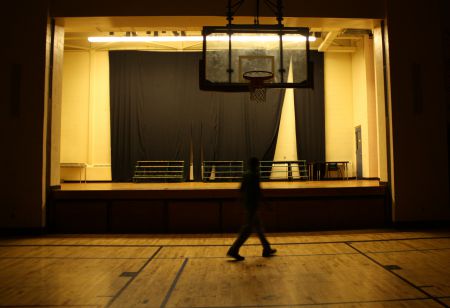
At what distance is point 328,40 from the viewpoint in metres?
11.3

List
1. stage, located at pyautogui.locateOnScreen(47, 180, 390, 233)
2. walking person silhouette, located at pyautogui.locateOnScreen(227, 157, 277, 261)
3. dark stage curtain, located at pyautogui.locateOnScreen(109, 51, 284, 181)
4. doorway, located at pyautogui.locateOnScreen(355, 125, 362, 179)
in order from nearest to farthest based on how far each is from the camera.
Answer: walking person silhouette, located at pyautogui.locateOnScreen(227, 157, 277, 261)
stage, located at pyautogui.locateOnScreen(47, 180, 390, 233)
doorway, located at pyautogui.locateOnScreen(355, 125, 362, 179)
dark stage curtain, located at pyautogui.locateOnScreen(109, 51, 284, 181)

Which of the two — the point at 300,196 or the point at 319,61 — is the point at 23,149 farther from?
the point at 319,61

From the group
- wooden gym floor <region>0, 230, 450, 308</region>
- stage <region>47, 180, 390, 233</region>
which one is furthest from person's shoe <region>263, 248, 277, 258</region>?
stage <region>47, 180, 390, 233</region>

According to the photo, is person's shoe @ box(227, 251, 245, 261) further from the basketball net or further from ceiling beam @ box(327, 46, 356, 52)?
ceiling beam @ box(327, 46, 356, 52)

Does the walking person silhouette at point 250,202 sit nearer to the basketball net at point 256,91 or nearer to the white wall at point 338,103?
the basketball net at point 256,91

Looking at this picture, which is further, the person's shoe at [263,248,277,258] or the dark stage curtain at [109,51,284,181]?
the dark stage curtain at [109,51,284,181]

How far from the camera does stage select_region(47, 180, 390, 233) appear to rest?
651cm

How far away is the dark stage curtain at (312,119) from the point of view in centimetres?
1237

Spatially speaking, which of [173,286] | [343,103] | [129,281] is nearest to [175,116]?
[343,103]

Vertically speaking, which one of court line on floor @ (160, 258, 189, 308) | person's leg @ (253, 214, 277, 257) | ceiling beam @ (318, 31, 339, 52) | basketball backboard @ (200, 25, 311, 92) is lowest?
→ court line on floor @ (160, 258, 189, 308)

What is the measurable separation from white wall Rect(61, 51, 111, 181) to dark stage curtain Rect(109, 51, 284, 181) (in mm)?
389

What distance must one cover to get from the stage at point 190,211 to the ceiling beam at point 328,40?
5.96 meters

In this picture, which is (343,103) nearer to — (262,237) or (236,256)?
(262,237)

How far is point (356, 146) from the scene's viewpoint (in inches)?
486
